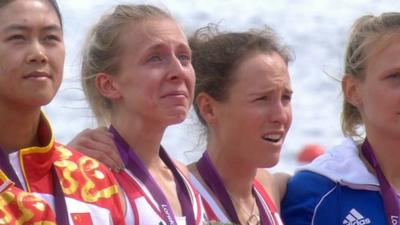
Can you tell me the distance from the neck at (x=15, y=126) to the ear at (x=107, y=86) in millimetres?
490

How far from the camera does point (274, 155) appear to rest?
4633 mm

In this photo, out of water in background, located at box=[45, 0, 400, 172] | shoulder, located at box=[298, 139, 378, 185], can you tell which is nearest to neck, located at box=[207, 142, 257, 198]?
shoulder, located at box=[298, 139, 378, 185]

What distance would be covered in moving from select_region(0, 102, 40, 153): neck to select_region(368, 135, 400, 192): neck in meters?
1.54

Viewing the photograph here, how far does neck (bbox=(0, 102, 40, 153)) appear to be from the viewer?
3.84 meters

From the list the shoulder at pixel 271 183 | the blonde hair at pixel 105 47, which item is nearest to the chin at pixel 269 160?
the shoulder at pixel 271 183

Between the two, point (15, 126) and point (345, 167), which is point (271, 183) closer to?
point (345, 167)

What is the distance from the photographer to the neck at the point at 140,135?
14.1 feet

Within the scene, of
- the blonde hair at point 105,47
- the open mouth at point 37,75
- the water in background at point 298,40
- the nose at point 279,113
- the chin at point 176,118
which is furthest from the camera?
the water in background at point 298,40

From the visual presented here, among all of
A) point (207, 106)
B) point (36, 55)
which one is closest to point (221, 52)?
point (207, 106)

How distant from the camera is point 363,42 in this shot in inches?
193

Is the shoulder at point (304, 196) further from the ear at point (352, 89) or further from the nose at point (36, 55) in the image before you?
the nose at point (36, 55)

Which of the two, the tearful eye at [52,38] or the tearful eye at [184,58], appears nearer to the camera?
the tearful eye at [52,38]

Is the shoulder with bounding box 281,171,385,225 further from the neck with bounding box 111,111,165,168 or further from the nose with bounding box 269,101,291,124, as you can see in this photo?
the neck with bounding box 111,111,165,168

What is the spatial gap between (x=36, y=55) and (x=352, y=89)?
154 cm
